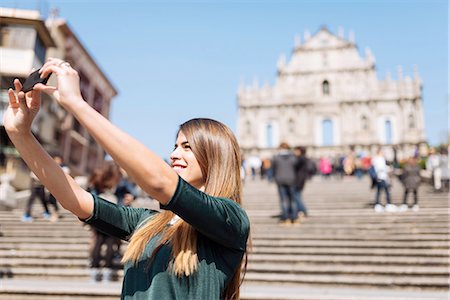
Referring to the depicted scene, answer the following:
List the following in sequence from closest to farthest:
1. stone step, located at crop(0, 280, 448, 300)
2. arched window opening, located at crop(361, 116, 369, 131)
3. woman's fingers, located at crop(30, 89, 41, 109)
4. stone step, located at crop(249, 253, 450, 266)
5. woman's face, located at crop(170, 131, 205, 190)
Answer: woman's fingers, located at crop(30, 89, 41, 109) < woman's face, located at crop(170, 131, 205, 190) < stone step, located at crop(0, 280, 448, 300) < stone step, located at crop(249, 253, 450, 266) < arched window opening, located at crop(361, 116, 369, 131)

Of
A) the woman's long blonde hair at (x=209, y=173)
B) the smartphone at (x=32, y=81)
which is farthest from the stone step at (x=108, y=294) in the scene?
the smartphone at (x=32, y=81)

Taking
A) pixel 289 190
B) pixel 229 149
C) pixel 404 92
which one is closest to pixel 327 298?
pixel 229 149

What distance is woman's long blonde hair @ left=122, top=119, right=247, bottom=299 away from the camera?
55.8 inches

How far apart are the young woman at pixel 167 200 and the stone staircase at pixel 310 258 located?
3426 mm

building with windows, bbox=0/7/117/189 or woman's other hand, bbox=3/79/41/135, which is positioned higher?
building with windows, bbox=0/7/117/189

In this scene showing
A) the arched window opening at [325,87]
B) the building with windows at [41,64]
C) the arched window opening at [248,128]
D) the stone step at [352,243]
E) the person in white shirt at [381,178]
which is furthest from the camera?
the arched window opening at [325,87]

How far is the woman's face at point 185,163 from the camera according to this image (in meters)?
1.48

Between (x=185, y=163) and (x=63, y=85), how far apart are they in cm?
48

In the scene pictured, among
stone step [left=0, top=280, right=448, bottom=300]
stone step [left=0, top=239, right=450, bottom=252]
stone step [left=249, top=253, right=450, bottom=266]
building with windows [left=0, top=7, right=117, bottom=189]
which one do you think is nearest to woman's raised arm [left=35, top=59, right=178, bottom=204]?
stone step [left=0, top=280, right=448, bottom=300]

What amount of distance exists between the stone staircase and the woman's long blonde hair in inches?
134

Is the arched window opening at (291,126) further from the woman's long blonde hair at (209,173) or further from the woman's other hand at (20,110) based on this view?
the woman's other hand at (20,110)

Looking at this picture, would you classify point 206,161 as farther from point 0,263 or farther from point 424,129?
point 424,129

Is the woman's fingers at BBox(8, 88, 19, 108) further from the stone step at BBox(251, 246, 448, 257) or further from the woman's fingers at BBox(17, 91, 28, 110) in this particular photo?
the stone step at BBox(251, 246, 448, 257)

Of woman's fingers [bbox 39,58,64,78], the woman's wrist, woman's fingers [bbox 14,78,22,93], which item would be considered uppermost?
woman's fingers [bbox 39,58,64,78]
